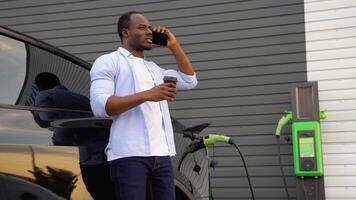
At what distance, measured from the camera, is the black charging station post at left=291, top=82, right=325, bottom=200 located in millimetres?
5242

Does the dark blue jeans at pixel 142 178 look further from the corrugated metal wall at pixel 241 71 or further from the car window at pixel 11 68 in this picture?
the corrugated metal wall at pixel 241 71

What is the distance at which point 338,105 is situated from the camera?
5.71 m

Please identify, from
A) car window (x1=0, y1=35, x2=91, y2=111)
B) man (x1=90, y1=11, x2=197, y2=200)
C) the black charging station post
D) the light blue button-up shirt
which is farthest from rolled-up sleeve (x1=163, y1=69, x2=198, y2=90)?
the black charging station post

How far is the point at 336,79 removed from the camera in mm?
5742

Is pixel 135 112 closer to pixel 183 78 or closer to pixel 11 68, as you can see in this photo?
pixel 183 78

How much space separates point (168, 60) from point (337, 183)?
94.0 inches

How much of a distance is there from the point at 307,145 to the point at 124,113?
10.1ft

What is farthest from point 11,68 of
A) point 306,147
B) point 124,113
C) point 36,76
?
point 306,147

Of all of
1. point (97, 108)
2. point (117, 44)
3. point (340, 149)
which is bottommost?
point (340, 149)

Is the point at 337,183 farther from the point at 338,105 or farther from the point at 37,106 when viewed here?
the point at 37,106

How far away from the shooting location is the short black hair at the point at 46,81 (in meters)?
2.85

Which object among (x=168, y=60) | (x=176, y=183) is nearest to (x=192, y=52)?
(x=168, y=60)

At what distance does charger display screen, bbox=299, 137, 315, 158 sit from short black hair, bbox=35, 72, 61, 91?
296 centimetres

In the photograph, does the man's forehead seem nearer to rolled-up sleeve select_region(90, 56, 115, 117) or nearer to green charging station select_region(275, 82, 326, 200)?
rolled-up sleeve select_region(90, 56, 115, 117)
